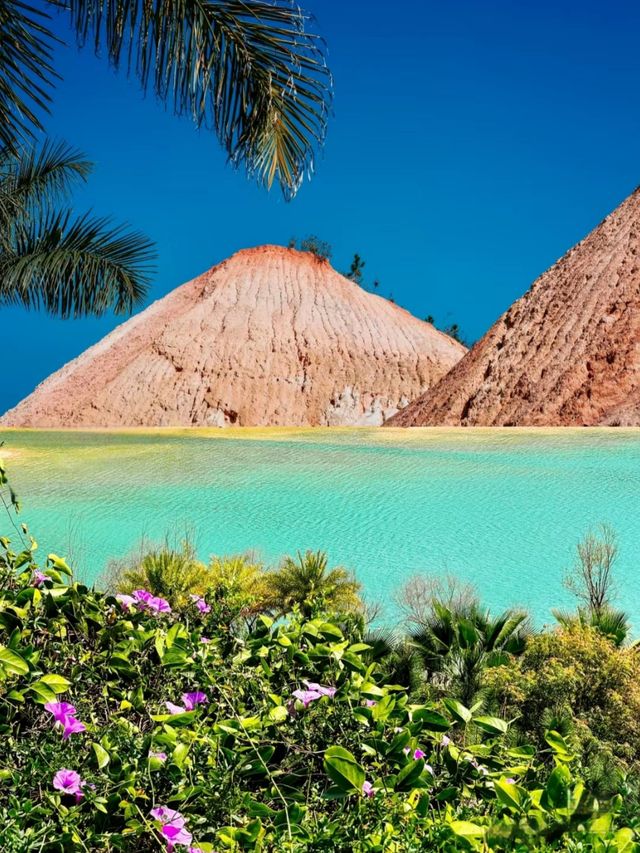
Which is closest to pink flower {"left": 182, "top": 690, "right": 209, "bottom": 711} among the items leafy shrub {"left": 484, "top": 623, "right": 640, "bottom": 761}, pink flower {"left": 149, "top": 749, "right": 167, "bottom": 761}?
pink flower {"left": 149, "top": 749, "right": 167, "bottom": 761}

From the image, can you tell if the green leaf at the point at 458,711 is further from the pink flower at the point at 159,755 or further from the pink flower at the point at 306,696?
the pink flower at the point at 159,755

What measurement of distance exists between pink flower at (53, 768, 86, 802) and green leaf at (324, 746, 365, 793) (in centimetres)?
77

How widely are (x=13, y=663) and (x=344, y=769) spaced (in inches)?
45.7

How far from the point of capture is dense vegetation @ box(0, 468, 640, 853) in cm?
246

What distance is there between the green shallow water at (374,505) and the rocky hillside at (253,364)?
3189 cm

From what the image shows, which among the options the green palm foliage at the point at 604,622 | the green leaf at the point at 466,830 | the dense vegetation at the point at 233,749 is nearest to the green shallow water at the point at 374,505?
the green palm foliage at the point at 604,622

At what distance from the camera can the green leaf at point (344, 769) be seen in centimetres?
246

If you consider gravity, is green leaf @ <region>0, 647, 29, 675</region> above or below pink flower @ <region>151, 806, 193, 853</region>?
above

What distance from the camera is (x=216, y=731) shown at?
2.95 m

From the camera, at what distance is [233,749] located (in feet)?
9.52

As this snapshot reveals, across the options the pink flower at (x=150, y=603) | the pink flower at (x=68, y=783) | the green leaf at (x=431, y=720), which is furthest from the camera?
the pink flower at (x=150, y=603)

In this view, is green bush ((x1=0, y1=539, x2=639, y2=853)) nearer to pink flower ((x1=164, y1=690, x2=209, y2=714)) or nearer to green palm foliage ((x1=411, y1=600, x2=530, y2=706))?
pink flower ((x1=164, y1=690, x2=209, y2=714))

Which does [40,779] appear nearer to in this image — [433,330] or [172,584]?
[172,584]

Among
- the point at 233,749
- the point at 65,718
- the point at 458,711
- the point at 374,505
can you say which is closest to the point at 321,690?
the point at 233,749
